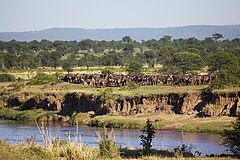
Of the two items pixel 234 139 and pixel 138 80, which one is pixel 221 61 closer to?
pixel 138 80

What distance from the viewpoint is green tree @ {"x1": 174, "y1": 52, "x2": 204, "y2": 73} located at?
11075cm

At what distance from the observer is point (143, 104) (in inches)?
2758

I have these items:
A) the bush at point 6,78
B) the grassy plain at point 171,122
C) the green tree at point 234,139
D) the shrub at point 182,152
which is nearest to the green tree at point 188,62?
the bush at point 6,78

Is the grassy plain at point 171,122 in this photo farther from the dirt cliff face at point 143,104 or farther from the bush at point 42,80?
the bush at point 42,80

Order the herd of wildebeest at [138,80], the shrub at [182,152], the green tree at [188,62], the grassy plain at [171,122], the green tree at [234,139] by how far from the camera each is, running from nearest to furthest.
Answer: the shrub at [182,152] < the green tree at [234,139] < the grassy plain at [171,122] < the herd of wildebeest at [138,80] < the green tree at [188,62]

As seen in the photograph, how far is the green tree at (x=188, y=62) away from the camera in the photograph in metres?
111

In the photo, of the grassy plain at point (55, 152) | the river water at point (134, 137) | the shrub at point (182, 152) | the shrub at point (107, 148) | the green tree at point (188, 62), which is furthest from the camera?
the green tree at point (188, 62)

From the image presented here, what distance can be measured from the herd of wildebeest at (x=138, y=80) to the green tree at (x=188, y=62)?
23.2 metres

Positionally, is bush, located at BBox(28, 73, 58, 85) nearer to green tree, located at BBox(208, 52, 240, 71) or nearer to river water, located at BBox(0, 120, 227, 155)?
river water, located at BBox(0, 120, 227, 155)

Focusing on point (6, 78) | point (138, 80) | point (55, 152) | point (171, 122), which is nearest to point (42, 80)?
point (6, 78)

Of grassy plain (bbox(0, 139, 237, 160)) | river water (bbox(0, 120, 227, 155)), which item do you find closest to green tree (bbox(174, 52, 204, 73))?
river water (bbox(0, 120, 227, 155))

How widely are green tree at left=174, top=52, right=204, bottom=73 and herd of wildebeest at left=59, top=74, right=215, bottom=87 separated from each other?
23156 mm

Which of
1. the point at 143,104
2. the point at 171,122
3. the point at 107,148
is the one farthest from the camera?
the point at 143,104

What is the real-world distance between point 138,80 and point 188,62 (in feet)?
89.6
